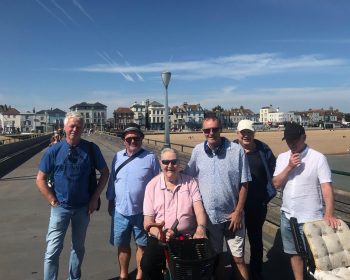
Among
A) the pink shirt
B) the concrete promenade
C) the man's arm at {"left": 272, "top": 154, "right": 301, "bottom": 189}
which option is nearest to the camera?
the pink shirt

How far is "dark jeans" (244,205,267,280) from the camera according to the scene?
4.58m

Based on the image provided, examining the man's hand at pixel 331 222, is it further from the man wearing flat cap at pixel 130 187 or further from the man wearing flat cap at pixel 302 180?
the man wearing flat cap at pixel 130 187

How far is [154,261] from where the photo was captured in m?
3.58

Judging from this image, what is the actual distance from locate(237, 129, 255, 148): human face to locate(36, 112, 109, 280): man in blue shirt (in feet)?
4.95

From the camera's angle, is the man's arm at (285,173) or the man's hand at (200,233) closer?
the man's hand at (200,233)

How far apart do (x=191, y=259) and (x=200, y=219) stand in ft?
1.82

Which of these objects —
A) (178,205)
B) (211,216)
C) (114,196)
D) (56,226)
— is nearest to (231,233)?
(211,216)

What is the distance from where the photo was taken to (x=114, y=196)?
448cm

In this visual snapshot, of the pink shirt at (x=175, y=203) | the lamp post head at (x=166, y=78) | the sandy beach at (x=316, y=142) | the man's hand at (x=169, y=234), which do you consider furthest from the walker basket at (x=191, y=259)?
the sandy beach at (x=316, y=142)

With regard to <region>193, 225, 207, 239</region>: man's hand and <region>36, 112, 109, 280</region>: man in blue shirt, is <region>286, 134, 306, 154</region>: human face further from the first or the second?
<region>36, 112, 109, 280</region>: man in blue shirt

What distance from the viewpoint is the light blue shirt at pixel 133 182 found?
14.0ft

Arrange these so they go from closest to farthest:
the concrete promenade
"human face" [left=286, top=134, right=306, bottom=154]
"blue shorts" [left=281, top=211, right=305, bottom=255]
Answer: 1. "human face" [left=286, top=134, right=306, bottom=154]
2. "blue shorts" [left=281, top=211, right=305, bottom=255]
3. the concrete promenade

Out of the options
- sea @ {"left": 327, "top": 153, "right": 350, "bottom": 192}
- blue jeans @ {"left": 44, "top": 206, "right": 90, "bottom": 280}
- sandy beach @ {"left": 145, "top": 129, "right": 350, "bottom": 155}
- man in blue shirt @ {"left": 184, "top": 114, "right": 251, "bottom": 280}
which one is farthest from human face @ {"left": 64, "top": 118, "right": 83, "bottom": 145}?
sandy beach @ {"left": 145, "top": 129, "right": 350, "bottom": 155}

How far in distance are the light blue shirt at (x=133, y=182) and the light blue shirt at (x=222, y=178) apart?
58cm
